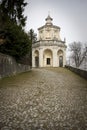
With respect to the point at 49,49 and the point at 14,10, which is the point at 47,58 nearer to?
the point at 49,49

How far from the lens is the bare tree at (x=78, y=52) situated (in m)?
62.4

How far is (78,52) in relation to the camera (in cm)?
6469

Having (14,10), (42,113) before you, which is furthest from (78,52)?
(42,113)

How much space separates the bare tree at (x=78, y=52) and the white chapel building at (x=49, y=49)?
16.6 metres

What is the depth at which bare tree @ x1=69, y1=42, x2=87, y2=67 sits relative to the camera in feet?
205

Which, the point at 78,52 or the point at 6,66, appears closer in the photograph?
the point at 6,66

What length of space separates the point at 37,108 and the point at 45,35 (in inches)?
1675

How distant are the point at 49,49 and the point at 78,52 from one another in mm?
23067

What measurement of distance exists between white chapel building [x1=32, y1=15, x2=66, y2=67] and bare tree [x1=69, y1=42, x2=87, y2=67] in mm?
16576

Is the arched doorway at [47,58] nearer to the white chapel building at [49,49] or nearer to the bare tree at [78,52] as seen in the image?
the white chapel building at [49,49]

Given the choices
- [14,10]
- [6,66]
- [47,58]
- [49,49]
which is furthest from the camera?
[47,58]

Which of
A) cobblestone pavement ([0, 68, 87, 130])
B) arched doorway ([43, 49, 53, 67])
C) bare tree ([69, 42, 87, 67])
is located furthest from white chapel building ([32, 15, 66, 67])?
cobblestone pavement ([0, 68, 87, 130])

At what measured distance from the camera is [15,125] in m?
5.31

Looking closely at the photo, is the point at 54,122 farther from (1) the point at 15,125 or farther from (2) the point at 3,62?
(2) the point at 3,62
